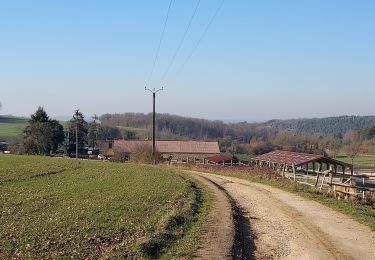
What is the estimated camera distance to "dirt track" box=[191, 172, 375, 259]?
14039mm

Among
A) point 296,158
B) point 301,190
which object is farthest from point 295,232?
point 296,158

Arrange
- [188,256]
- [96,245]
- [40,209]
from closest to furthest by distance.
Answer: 1. [188,256]
2. [96,245]
3. [40,209]

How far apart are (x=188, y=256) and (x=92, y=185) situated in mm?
17897

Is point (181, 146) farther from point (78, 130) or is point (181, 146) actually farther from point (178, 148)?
point (78, 130)

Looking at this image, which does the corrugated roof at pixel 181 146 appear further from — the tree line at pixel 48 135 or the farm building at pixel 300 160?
the farm building at pixel 300 160

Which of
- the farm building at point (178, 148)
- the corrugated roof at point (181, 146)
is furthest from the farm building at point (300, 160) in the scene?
the corrugated roof at point (181, 146)

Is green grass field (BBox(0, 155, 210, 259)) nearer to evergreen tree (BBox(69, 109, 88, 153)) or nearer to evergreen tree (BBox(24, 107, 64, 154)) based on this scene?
evergreen tree (BBox(24, 107, 64, 154))

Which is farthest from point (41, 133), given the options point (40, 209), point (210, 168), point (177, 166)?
point (40, 209)

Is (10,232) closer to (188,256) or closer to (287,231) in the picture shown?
(188,256)

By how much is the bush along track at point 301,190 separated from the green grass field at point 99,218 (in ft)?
19.1

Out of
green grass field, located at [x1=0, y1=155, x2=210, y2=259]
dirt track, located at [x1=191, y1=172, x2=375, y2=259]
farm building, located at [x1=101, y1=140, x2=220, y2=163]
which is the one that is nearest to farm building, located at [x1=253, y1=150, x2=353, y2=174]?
green grass field, located at [x1=0, y1=155, x2=210, y2=259]

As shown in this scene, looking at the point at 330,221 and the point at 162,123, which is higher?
the point at 162,123

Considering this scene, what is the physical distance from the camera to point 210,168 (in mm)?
47906

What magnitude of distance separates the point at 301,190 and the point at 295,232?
1234 centimetres
